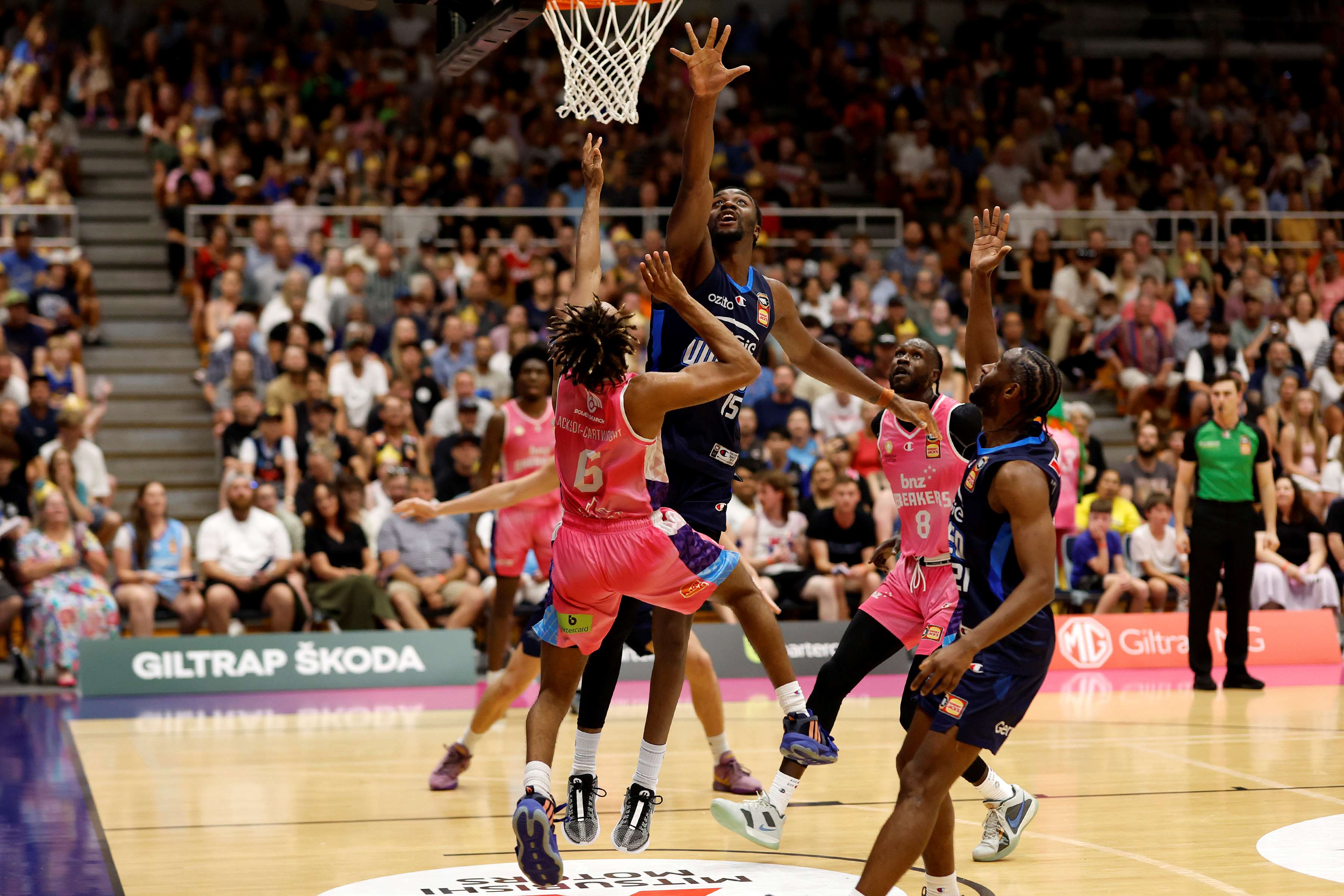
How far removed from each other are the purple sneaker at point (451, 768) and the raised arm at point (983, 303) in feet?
10.8

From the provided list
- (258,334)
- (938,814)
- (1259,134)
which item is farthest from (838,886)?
(1259,134)

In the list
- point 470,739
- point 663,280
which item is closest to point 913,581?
point 663,280

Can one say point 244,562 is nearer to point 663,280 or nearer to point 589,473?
point 589,473

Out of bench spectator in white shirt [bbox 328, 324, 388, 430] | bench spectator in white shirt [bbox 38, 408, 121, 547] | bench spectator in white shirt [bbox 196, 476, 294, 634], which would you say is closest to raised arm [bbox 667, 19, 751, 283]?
bench spectator in white shirt [bbox 196, 476, 294, 634]

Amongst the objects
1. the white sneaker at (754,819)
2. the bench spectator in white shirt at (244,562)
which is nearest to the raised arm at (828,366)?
the white sneaker at (754,819)

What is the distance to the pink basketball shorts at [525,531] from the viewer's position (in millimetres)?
9695

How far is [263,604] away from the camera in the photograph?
12.0 meters

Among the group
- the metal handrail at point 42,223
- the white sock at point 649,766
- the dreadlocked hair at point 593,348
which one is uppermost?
the metal handrail at point 42,223

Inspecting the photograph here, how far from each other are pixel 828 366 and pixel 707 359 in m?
0.74

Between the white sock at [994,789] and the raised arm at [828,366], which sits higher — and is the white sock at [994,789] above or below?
below

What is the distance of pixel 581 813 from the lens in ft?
18.1

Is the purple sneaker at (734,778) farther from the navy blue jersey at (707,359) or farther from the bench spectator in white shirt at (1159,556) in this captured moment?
the bench spectator in white shirt at (1159,556)

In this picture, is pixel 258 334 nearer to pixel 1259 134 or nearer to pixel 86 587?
pixel 86 587

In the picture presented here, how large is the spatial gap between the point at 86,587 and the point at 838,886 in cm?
787
